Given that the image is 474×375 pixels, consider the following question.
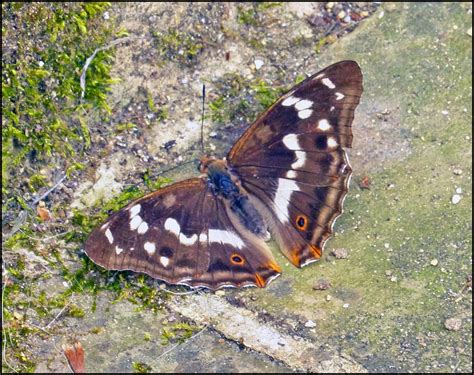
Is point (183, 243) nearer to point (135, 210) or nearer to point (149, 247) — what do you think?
point (149, 247)

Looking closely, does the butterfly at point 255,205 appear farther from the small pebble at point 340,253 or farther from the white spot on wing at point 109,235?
the small pebble at point 340,253

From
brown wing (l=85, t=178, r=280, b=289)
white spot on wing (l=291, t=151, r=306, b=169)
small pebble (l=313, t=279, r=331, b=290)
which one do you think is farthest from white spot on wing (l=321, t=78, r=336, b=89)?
small pebble (l=313, t=279, r=331, b=290)

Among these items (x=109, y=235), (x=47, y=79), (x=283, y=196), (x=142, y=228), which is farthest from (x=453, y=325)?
(x=47, y=79)

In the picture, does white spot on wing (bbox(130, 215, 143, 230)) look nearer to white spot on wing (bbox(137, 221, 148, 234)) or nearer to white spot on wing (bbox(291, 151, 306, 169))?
white spot on wing (bbox(137, 221, 148, 234))

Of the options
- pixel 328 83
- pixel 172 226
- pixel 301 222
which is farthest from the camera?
pixel 301 222

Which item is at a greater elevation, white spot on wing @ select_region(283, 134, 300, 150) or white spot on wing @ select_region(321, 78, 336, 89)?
white spot on wing @ select_region(321, 78, 336, 89)

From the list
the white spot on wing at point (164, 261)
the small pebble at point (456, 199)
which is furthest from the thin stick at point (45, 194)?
the small pebble at point (456, 199)
